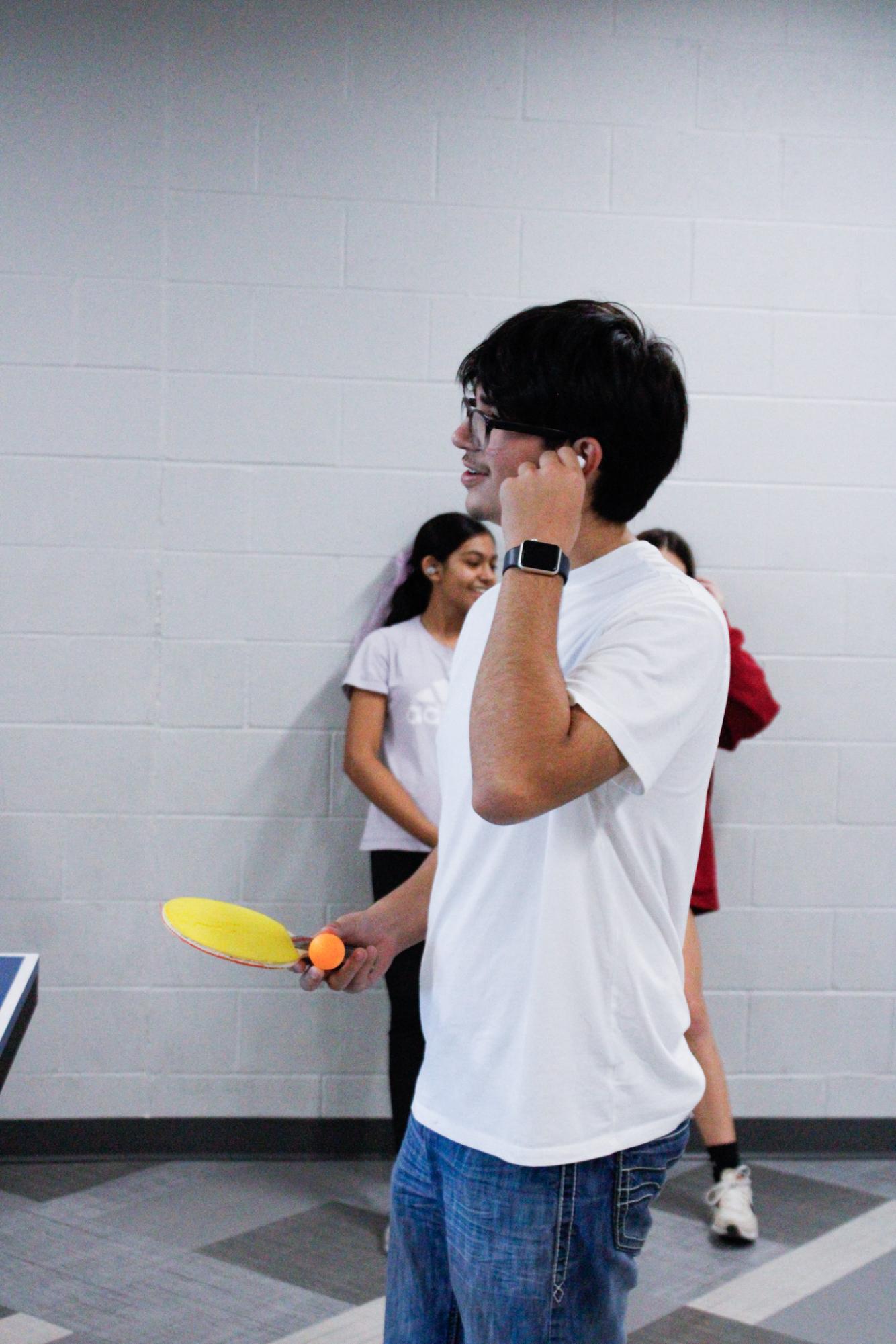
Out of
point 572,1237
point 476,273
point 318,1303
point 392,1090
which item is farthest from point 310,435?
point 572,1237

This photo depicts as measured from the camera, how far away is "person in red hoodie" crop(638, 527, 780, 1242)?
3012mm

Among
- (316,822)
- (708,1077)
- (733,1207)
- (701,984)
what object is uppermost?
(316,822)

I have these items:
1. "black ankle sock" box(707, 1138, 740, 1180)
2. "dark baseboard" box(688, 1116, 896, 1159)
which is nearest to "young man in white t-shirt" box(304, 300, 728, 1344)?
"black ankle sock" box(707, 1138, 740, 1180)

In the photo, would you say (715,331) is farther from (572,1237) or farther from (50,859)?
(572,1237)

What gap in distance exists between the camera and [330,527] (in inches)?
136

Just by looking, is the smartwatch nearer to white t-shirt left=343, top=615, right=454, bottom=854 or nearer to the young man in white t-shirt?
the young man in white t-shirt

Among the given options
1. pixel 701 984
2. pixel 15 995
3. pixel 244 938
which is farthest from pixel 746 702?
pixel 244 938

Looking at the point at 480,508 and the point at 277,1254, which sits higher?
the point at 480,508

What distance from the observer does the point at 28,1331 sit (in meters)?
2.49

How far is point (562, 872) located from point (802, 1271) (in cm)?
210

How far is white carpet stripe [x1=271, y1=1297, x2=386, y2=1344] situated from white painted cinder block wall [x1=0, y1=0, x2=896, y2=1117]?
3.03 ft

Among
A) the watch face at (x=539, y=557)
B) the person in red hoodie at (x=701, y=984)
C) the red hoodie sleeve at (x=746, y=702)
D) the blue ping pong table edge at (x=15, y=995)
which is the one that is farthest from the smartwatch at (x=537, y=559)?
the red hoodie sleeve at (x=746, y=702)

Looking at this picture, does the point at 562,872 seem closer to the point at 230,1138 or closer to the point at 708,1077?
Answer: the point at 708,1077

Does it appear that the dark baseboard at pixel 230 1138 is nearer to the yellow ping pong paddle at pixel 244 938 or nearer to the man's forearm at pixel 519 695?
the yellow ping pong paddle at pixel 244 938
